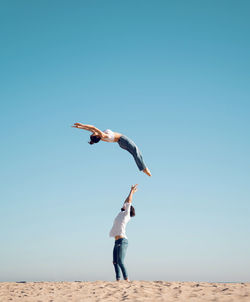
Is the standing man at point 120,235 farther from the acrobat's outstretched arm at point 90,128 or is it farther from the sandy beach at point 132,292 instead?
the acrobat's outstretched arm at point 90,128

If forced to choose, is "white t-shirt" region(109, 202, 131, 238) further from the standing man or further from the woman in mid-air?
the woman in mid-air

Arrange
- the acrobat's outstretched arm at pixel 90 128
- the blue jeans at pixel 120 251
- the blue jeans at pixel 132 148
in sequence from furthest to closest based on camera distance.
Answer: the blue jeans at pixel 132 148
the acrobat's outstretched arm at pixel 90 128
the blue jeans at pixel 120 251

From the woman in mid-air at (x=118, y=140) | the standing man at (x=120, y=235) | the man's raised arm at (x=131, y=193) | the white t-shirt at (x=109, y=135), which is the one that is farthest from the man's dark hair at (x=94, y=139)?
the standing man at (x=120, y=235)

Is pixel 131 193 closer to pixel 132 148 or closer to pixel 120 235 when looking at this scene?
pixel 120 235

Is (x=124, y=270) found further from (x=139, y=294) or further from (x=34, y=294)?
(x=34, y=294)

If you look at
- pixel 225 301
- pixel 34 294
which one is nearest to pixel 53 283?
pixel 34 294

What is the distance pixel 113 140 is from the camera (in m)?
11.5

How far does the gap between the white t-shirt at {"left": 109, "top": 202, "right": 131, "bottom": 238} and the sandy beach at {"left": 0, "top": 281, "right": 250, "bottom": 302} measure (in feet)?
4.67

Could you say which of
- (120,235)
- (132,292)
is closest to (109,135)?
(120,235)

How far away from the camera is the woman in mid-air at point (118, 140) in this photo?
35.6 ft

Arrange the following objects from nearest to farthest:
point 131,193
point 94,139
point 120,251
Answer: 1. point 120,251
2. point 131,193
3. point 94,139

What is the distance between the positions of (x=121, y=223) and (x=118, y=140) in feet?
9.52

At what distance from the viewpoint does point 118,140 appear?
11.7 metres

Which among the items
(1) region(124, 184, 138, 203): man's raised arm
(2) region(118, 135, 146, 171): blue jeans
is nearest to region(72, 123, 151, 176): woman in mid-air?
(2) region(118, 135, 146, 171): blue jeans
